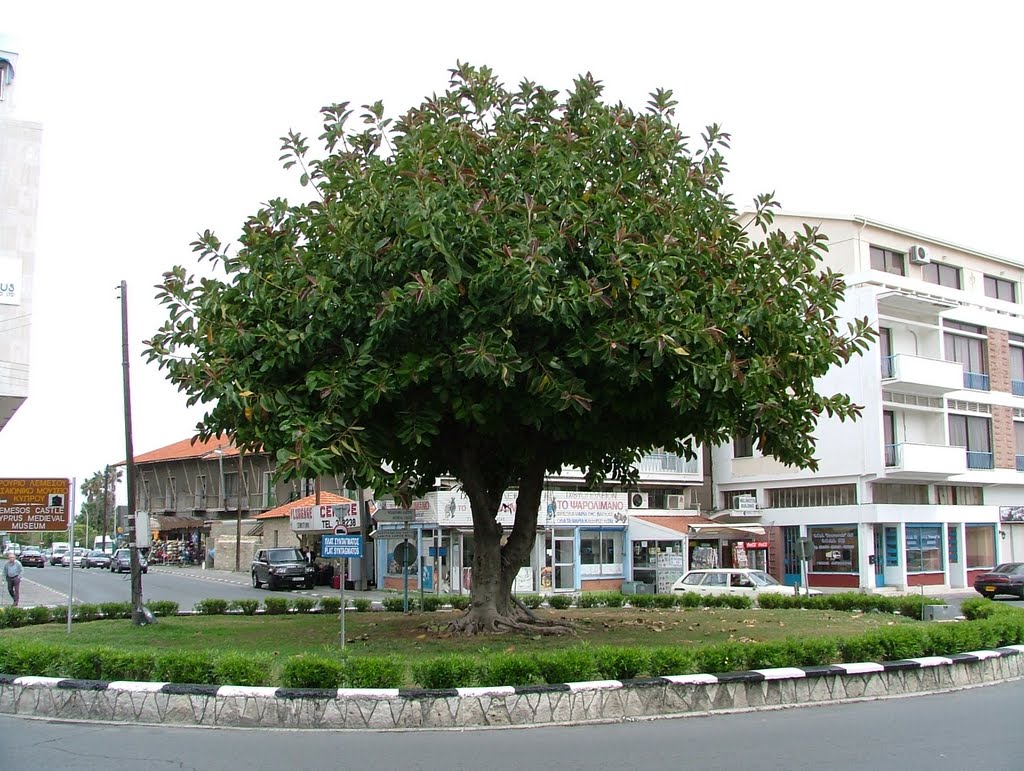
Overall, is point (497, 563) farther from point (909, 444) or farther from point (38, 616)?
point (909, 444)

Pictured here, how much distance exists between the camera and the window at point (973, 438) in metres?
43.8

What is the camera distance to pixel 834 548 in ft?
137

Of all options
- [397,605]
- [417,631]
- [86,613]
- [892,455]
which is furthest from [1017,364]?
[86,613]

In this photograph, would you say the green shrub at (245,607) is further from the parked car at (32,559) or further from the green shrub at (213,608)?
the parked car at (32,559)

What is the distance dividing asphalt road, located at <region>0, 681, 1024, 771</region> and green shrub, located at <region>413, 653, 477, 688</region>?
30.5 inches

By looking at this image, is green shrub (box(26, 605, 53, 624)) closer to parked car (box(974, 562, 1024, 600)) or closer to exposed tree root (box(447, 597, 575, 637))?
exposed tree root (box(447, 597, 575, 637))

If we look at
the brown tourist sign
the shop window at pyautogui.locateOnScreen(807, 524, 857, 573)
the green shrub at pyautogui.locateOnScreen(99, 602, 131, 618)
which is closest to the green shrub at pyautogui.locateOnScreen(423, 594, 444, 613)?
the green shrub at pyautogui.locateOnScreen(99, 602, 131, 618)

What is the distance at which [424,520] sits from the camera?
121ft

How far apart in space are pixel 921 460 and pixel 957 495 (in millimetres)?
5736

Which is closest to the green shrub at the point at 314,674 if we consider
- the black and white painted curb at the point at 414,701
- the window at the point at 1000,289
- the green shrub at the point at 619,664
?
the black and white painted curb at the point at 414,701

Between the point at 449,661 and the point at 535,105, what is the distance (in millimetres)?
9036

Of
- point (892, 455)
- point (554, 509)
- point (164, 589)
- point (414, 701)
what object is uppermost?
point (892, 455)

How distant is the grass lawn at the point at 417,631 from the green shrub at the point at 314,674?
166cm

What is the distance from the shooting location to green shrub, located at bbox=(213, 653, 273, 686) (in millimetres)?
11312
